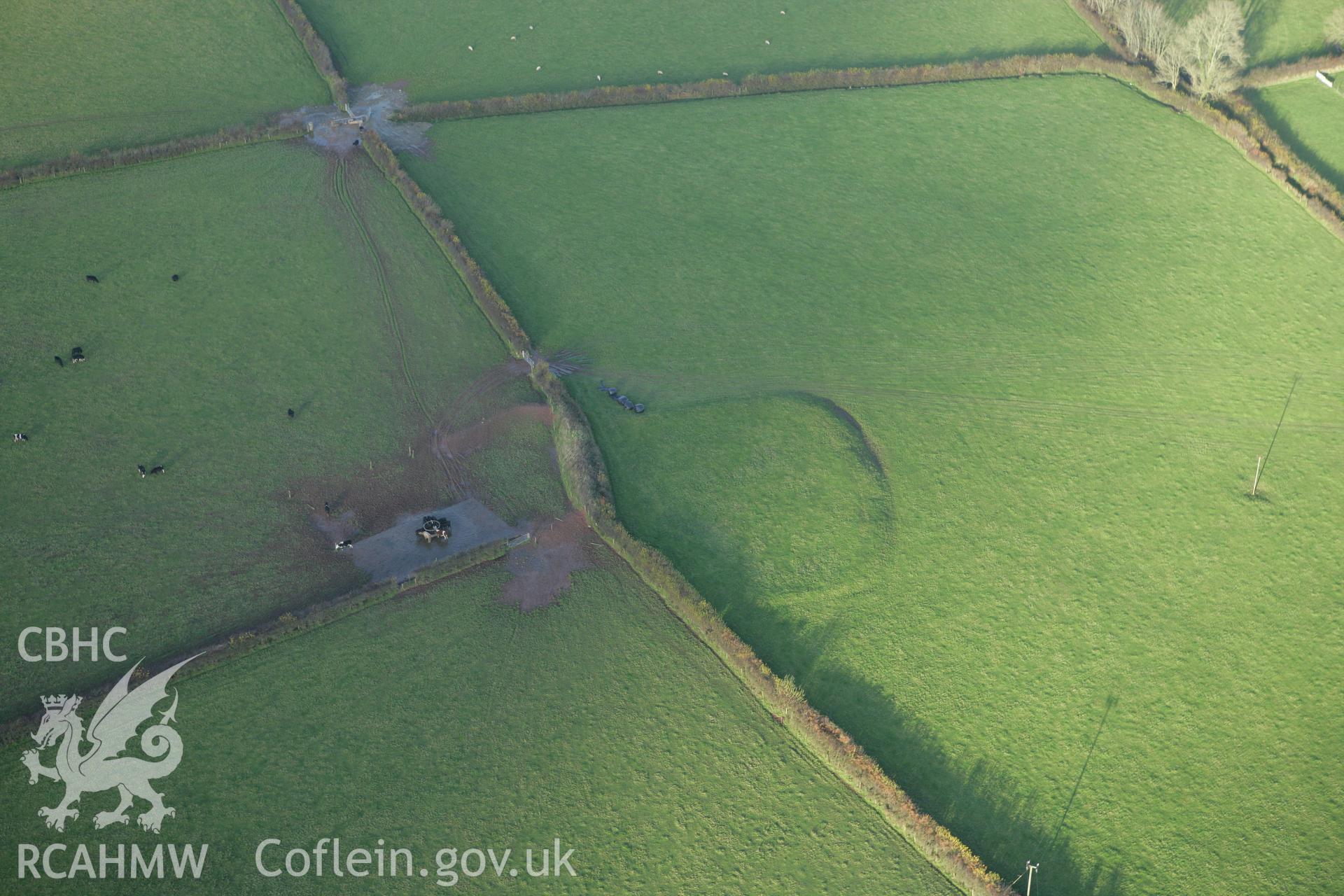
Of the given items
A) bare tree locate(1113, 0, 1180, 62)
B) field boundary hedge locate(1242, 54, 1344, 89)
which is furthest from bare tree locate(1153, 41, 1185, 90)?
field boundary hedge locate(1242, 54, 1344, 89)

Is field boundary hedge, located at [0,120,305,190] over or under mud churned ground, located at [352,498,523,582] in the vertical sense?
over

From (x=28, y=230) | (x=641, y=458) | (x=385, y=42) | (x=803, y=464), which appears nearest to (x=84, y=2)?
(x=385, y=42)

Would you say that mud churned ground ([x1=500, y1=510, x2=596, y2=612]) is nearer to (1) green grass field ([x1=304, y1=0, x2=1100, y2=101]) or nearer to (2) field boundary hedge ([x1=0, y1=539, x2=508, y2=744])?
(2) field boundary hedge ([x1=0, y1=539, x2=508, y2=744])

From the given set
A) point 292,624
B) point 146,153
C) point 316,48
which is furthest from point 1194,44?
point 292,624

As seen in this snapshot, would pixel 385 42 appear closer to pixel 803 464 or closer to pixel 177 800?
pixel 803 464

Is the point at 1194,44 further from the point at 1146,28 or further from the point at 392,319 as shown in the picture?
the point at 392,319

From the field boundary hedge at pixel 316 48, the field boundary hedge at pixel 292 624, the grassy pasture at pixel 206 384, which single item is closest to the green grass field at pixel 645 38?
the field boundary hedge at pixel 316 48
